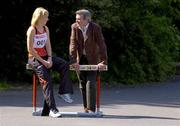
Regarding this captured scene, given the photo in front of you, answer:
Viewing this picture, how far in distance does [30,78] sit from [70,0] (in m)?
2.39

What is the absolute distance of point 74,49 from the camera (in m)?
10.6

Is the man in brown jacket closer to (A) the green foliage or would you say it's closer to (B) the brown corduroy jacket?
(B) the brown corduroy jacket

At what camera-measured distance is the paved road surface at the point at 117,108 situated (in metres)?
9.87

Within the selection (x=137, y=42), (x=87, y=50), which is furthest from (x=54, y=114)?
(x=137, y=42)

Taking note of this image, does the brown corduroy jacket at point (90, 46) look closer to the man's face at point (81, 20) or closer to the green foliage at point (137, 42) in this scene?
the man's face at point (81, 20)

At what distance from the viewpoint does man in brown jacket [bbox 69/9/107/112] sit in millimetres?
10570

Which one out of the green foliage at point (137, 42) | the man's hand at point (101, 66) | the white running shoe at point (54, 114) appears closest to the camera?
the white running shoe at point (54, 114)

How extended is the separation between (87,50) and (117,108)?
67.0 inches

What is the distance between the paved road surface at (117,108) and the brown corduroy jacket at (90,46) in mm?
1023

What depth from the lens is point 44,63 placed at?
10.2 metres

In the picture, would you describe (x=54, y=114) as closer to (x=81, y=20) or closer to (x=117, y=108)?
(x=81, y=20)

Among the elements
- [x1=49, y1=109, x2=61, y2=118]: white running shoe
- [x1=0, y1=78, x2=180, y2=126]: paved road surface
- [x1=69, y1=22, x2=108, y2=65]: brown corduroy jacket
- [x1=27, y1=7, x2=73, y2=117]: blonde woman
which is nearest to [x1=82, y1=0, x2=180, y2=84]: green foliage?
[x1=0, y1=78, x2=180, y2=126]: paved road surface

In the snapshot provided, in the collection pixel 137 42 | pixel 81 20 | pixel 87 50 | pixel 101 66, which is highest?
pixel 81 20

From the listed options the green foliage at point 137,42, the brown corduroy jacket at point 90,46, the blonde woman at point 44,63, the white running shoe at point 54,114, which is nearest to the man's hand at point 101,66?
the brown corduroy jacket at point 90,46
